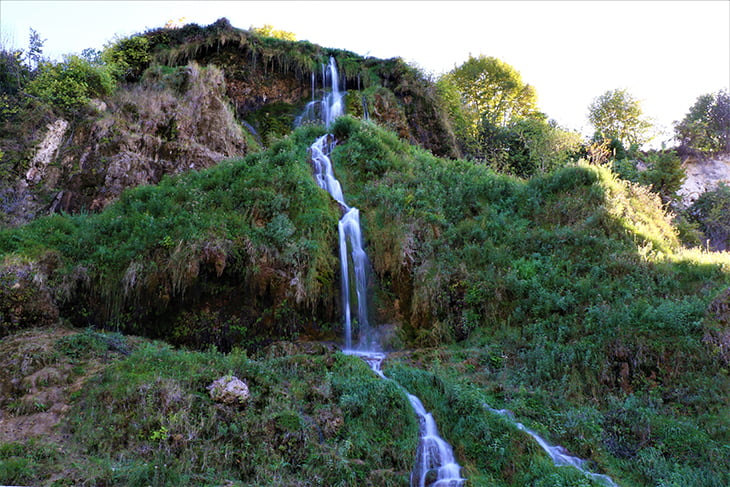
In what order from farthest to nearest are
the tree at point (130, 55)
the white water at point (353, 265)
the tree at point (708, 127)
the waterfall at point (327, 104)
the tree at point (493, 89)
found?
the tree at point (493, 89) → the tree at point (708, 127) → the waterfall at point (327, 104) → the tree at point (130, 55) → the white water at point (353, 265)

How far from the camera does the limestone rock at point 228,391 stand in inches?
248

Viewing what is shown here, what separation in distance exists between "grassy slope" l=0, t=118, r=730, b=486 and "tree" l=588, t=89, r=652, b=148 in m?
19.2

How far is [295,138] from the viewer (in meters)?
16.4

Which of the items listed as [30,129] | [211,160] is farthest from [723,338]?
[30,129]

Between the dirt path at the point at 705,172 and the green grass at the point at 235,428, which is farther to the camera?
the dirt path at the point at 705,172

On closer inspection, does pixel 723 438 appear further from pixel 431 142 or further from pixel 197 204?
pixel 431 142

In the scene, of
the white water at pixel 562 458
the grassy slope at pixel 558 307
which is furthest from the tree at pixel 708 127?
the white water at pixel 562 458

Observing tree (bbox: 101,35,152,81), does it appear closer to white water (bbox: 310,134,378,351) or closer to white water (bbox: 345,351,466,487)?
white water (bbox: 310,134,378,351)

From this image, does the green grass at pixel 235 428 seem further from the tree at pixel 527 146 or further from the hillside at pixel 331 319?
the tree at pixel 527 146

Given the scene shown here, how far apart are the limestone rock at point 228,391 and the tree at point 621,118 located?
30.0 meters

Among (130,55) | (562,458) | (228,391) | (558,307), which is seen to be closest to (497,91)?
(130,55)

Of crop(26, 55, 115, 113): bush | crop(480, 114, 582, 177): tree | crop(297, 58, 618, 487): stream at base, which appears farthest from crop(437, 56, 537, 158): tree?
crop(26, 55, 115, 113): bush

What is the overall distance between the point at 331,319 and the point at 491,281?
4181 millimetres

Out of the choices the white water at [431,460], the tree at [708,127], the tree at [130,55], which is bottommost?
the white water at [431,460]
